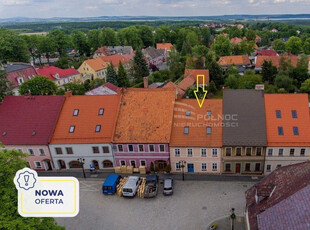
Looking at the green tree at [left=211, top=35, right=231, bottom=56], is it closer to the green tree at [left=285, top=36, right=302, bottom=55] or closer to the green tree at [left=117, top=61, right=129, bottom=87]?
the green tree at [left=285, top=36, right=302, bottom=55]

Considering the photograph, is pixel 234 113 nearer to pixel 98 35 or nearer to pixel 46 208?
pixel 46 208

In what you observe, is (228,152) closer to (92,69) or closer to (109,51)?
(92,69)

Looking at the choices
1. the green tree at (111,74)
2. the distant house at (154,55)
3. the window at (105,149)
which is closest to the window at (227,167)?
the window at (105,149)

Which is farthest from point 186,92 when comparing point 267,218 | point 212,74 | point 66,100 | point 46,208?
→ point 46,208

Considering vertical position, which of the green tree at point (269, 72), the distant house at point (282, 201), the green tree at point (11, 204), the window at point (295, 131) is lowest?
the green tree at point (269, 72)

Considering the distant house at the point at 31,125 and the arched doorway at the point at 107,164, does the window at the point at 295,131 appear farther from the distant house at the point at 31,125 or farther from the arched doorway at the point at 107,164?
the distant house at the point at 31,125

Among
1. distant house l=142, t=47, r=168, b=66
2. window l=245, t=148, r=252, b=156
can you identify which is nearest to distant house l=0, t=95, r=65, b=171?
window l=245, t=148, r=252, b=156
